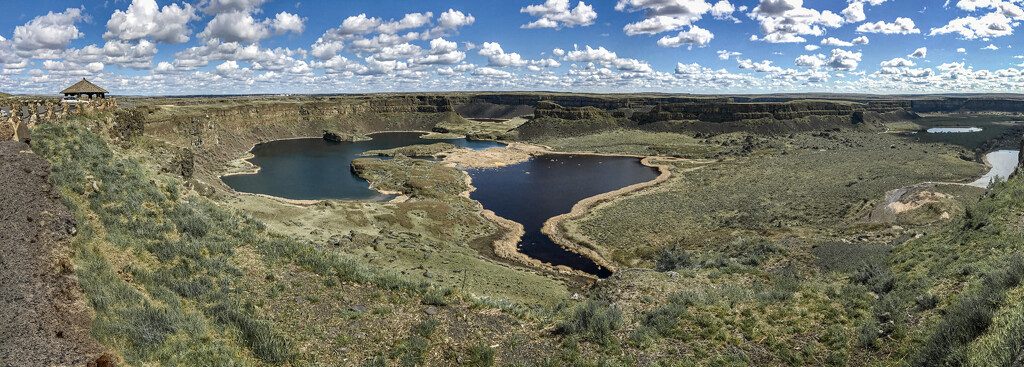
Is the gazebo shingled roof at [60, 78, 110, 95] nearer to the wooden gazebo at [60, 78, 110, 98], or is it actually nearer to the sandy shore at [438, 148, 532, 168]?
the wooden gazebo at [60, 78, 110, 98]

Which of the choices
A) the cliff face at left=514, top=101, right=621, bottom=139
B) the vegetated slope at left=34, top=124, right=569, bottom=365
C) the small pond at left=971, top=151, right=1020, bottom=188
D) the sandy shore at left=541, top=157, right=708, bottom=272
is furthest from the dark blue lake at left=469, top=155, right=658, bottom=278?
the small pond at left=971, top=151, right=1020, bottom=188

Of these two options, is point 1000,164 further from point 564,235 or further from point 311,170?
point 311,170

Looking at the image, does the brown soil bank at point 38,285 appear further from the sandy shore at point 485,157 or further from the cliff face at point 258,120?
the sandy shore at point 485,157

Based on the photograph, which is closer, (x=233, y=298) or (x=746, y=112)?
(x=233, y=298)

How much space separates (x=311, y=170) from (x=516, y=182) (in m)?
37.9

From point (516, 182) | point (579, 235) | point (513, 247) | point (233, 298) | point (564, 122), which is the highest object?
point (564, 122)

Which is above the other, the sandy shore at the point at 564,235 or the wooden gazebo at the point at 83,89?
the wooden gazebo at the point at 83,89

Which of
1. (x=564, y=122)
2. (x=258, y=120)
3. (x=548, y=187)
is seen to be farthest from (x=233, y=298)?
(x=564, y=122)

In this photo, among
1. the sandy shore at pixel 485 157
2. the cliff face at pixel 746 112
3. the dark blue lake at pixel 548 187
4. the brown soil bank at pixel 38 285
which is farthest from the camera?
the cliff face at pixel 746 112

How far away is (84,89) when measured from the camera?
36219mm

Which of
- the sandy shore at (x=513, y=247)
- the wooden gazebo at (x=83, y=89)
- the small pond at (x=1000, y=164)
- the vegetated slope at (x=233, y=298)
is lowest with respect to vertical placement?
the sandy shore at (x=513, y=247)

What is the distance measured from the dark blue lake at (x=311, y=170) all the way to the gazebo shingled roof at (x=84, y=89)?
25647 mm

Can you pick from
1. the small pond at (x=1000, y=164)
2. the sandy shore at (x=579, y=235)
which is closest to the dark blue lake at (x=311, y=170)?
the sandy shore at (x=579, y=235)

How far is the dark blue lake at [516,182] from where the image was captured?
49.1 meters
